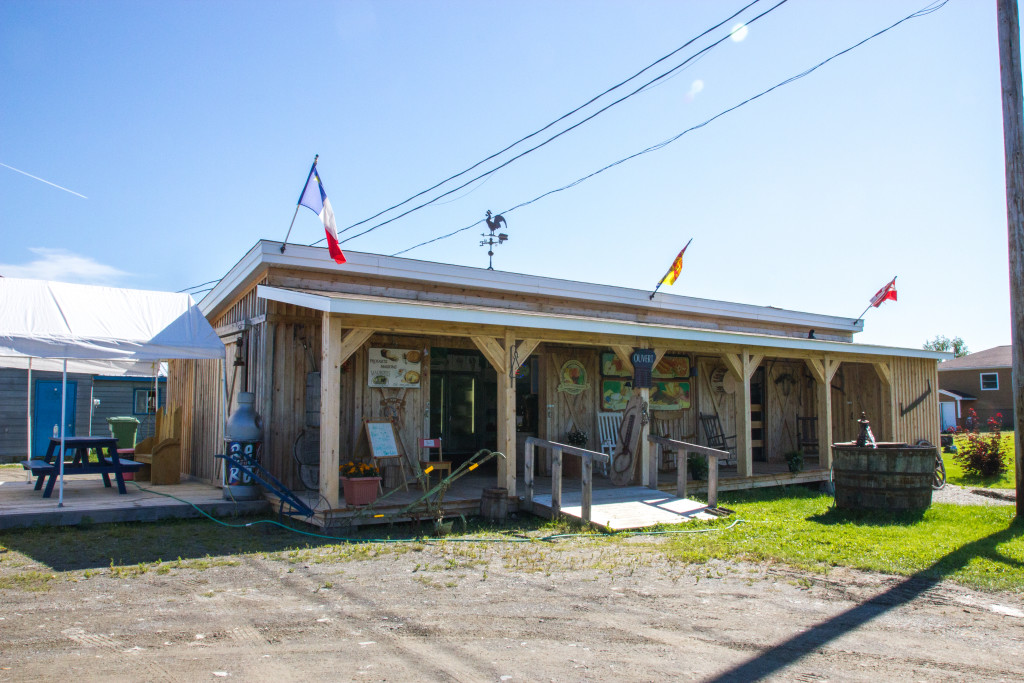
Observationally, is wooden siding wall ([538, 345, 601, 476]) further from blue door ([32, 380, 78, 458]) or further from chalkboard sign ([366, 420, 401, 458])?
blue door ([32, 380, 78, 458])

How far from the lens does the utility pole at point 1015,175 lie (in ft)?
26.5

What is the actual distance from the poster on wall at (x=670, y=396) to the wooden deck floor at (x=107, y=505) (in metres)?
6.64

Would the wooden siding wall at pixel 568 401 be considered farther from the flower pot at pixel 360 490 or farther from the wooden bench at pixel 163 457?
the wooden bench at pixel 163 457

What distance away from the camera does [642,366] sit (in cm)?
1025

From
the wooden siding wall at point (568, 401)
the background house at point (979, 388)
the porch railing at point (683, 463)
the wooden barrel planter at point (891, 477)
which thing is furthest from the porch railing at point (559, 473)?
the background house at point (979, 388)

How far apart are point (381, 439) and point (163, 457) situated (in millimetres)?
3609

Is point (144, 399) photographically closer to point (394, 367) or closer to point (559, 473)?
point (394, 367)

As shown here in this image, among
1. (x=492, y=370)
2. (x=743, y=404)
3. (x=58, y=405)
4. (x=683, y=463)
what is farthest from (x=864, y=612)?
(x=58, y=405)

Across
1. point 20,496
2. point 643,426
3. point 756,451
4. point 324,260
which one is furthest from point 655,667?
point 756,451

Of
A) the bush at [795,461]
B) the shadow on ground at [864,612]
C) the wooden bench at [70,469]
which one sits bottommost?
the shadow on ground at [864,612]

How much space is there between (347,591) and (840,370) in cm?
1295

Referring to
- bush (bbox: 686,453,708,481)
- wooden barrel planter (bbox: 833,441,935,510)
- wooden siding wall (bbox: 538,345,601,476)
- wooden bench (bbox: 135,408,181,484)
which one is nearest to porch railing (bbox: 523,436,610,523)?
wooden siding wall (bbox: 538,345,601,476)

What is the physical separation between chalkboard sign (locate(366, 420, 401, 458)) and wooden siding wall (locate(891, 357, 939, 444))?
9.77 meters

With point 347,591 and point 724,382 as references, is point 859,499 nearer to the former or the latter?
point 724,382
